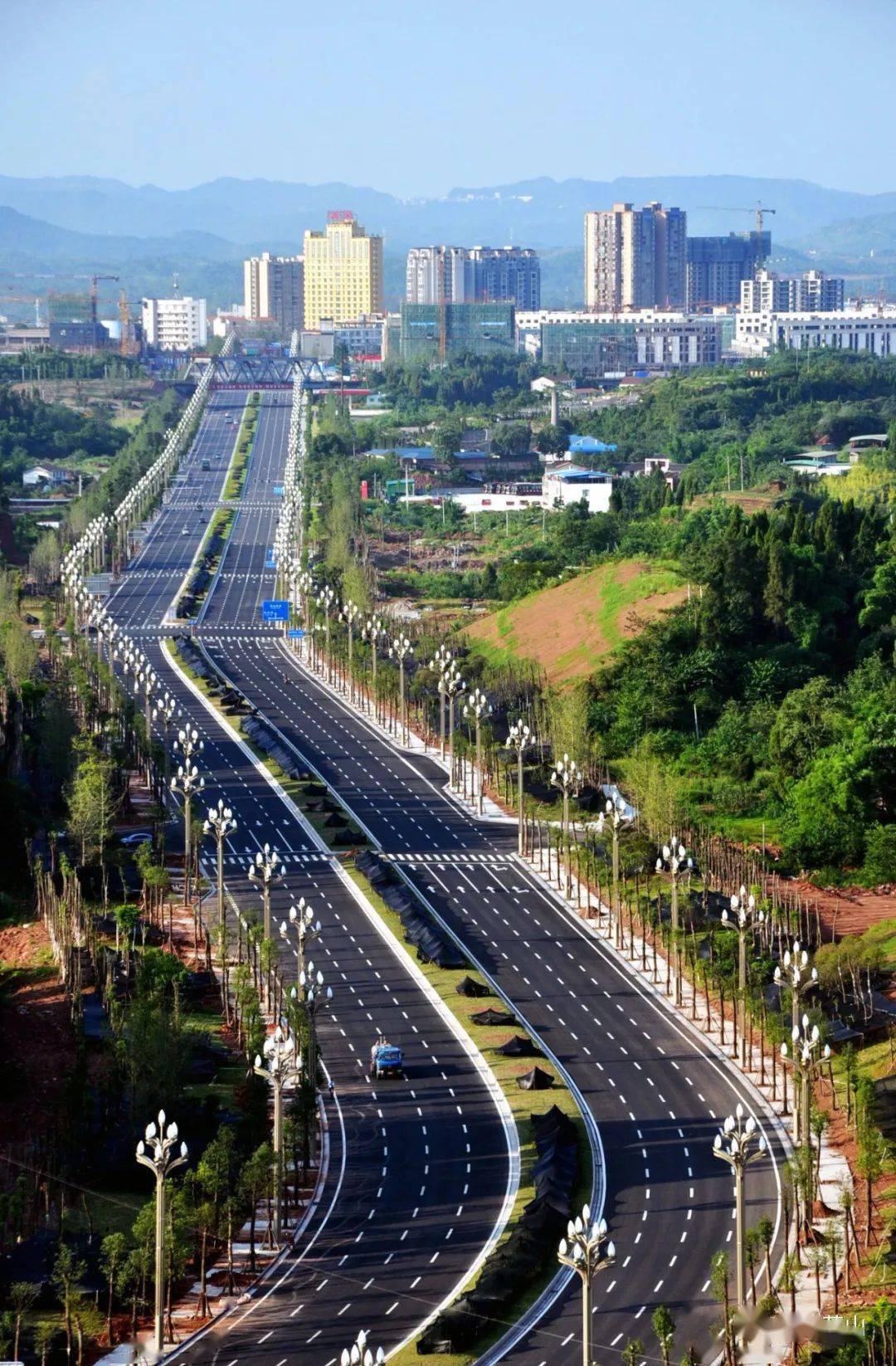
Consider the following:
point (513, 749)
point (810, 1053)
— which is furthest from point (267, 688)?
point (810, 1053)

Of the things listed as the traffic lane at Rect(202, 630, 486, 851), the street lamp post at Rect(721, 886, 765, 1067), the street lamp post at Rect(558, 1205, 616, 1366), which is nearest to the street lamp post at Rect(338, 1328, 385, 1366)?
the street lamp post at Rect(558, 1205, 616, 1366)

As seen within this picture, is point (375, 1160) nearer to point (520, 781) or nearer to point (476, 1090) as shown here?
point (476, 1090)

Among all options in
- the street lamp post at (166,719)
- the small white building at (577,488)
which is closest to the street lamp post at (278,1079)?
the street lamp post at (166,719)

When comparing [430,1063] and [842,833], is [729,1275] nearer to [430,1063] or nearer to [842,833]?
[430,1063]

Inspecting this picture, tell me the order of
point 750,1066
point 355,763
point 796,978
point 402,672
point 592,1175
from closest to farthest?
point 592,1175 → point 796,978 → point 750,1066 → point 355,763 → point 402,672

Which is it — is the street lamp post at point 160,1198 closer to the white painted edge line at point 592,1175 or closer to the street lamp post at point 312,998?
the white painted edge line at point 592,1175

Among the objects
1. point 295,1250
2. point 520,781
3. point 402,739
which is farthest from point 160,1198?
point 402,739
